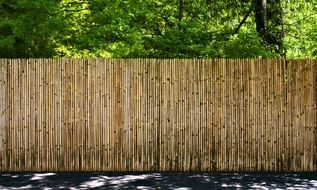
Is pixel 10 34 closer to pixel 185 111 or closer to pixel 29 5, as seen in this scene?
pixel 29 5

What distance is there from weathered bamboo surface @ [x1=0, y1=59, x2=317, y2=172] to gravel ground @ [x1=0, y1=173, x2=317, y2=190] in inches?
15.0

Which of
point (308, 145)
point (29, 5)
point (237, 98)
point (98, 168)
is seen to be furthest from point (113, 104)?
point (308, 145)

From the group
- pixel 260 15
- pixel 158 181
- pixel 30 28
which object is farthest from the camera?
pixel 260 15

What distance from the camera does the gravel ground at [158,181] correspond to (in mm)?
8523

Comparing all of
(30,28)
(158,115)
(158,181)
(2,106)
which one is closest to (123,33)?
(30,28)

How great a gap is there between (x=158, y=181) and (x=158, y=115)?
146 cm

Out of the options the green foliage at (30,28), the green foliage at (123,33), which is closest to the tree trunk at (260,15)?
the green foliage at (123,33)

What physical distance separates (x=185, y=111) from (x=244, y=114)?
1170mm

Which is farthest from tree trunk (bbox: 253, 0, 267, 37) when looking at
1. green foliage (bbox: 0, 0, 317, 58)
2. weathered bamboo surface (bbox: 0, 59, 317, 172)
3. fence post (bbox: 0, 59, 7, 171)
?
fence post (bbox: 0, 59, 7, 171)

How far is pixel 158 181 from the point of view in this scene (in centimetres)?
896

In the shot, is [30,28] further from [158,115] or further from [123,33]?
[158,115]

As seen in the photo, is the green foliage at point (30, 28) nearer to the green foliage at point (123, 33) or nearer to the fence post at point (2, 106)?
the green foliage at point (123, 33)

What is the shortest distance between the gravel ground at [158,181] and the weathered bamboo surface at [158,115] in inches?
15.0

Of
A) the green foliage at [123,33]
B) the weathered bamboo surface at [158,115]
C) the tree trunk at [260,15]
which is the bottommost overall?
the weathered bamboo surface at [158,115]
